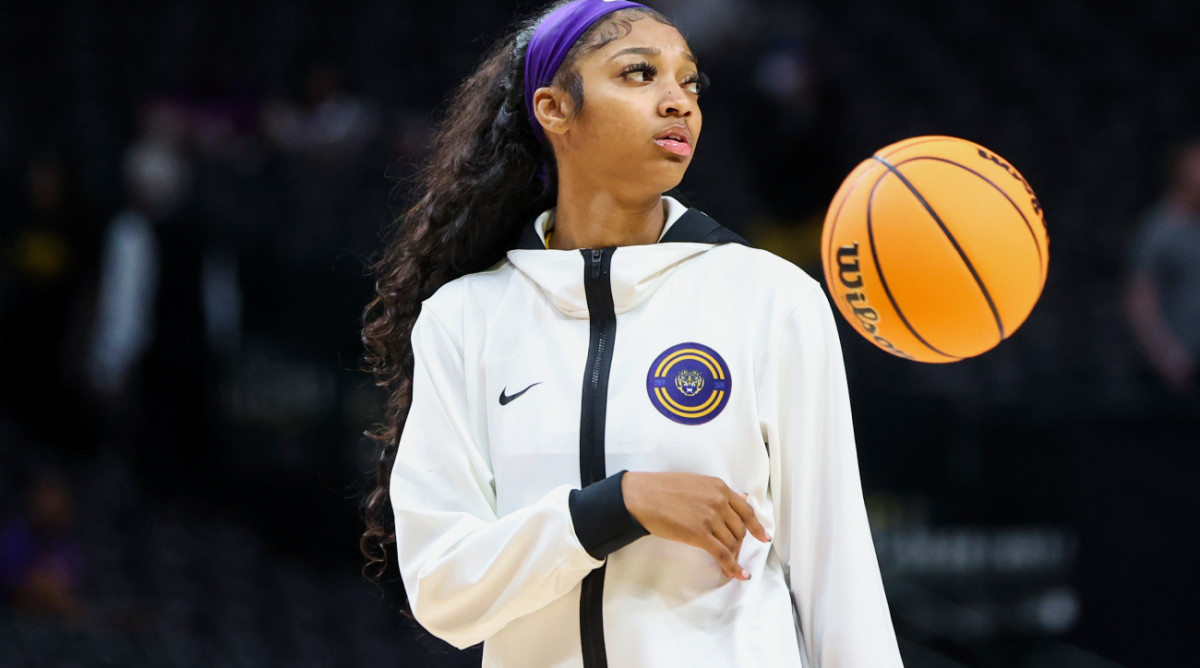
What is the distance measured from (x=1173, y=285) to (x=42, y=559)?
5.56 m

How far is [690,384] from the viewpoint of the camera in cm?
224

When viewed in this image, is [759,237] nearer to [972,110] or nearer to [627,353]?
[972,110]

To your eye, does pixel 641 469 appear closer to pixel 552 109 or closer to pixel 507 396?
pixel 507 396

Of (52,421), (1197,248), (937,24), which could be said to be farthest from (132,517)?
(937,24)

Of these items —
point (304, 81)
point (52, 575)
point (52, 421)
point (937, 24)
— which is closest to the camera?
point (52, 575)

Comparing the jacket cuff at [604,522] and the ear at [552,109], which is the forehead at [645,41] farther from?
the jacket cuff at [604,522]

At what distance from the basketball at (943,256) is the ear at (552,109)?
64 centimetres

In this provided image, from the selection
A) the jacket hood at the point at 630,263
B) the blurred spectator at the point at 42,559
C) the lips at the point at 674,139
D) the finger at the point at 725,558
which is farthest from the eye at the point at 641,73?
the blurred spectator at the point at 42,559

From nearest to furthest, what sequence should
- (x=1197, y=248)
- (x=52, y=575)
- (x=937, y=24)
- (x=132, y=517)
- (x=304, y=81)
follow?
(x=1197, y=248) < (x=52, y=575) < (x=132, y=517) < (x=304, y=81) < (x=937, y=24)

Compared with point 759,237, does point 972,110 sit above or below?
above

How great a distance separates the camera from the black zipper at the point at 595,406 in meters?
2.21

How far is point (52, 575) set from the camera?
6.77 meters

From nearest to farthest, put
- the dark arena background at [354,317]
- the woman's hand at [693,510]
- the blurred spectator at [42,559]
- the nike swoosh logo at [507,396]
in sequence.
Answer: the woman's hand at [693,510], the nike swoosh logo at [507,396], the dark arena background at [354,317], the blurred spectator at [42,559]

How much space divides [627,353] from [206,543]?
17.7 ft
